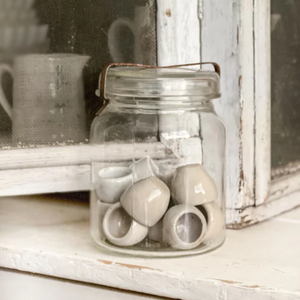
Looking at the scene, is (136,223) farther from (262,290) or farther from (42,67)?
(42,67)

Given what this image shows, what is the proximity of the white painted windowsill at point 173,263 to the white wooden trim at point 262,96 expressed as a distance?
7 centimetres

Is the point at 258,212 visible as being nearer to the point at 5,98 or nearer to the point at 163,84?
the point at 163,84

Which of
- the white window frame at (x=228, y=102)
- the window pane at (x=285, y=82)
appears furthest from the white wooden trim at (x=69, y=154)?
the window pane at (x=285, y=82)

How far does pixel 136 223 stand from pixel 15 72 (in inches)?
11.5

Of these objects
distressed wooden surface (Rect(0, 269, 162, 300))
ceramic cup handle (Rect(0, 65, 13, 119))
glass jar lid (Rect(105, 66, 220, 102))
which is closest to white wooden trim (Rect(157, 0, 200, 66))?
glass jar lid (Rect(105, 66, 220, 102))

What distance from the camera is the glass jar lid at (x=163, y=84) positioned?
2.06ft

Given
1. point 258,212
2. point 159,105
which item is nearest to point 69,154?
point 159,105

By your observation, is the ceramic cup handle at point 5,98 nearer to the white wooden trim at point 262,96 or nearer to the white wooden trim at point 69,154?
the white wooden trim at point 69,154

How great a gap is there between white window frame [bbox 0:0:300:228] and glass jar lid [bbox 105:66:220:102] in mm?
101

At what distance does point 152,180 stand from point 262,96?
0.83ft

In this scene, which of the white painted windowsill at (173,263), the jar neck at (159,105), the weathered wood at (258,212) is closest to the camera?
the white painted windowsill at (173,263)

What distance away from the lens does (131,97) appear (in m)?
0.66

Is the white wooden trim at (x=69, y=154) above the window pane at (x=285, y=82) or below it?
below

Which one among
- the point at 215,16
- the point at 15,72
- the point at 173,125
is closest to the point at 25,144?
the point at 15,72
